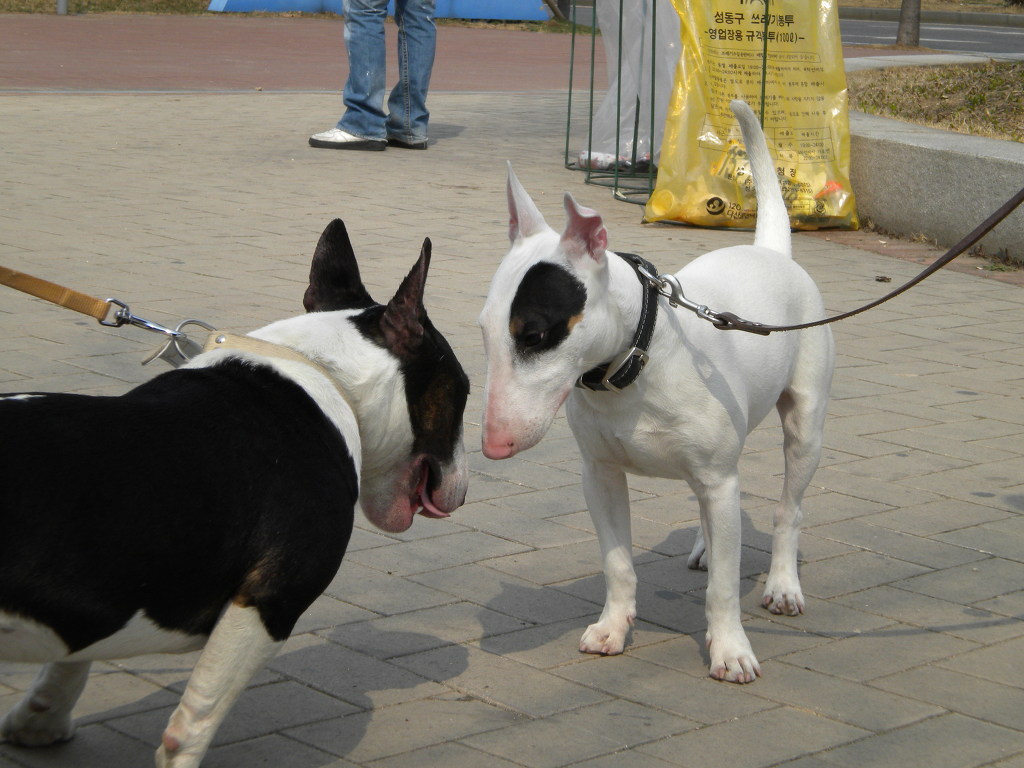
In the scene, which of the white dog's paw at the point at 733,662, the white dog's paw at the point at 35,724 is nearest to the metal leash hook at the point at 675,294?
the white dog's paw at the point at 733,662

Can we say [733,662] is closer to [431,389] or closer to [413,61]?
[431,389]

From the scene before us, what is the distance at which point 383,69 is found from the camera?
36.6ft

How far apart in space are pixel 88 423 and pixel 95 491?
5.8 inches

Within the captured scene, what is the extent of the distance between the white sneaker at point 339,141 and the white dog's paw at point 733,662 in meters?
8.75

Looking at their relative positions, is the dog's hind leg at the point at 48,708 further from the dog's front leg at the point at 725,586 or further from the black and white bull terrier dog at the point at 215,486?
the dog's front leg at the point at 725,586

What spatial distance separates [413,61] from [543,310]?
8.76m

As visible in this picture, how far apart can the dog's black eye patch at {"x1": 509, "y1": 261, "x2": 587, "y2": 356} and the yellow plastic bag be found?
618cm

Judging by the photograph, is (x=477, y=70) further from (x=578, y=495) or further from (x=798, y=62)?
(x=578, y=495)

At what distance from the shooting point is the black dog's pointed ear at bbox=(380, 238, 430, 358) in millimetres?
2887

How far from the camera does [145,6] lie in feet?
84.9

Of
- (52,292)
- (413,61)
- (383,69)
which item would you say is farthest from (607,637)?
(413,61)

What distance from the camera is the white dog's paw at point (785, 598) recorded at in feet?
12.8

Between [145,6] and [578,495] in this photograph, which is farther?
[145,6]

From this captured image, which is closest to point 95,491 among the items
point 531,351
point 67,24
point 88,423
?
point 88,423
